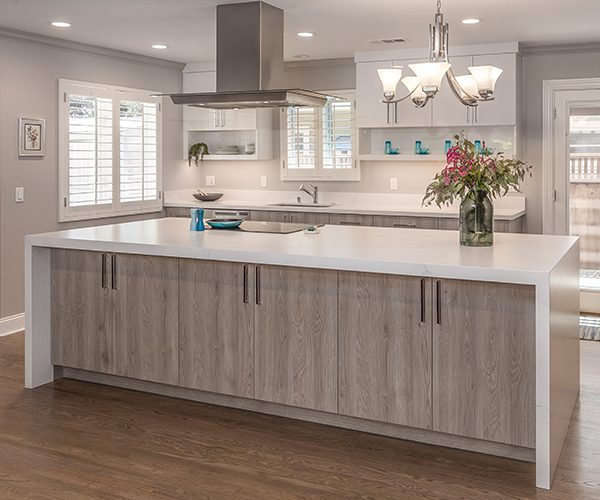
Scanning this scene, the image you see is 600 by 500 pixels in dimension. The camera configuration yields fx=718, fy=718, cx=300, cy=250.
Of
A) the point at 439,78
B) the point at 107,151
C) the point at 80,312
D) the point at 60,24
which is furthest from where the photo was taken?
the point at 107,151

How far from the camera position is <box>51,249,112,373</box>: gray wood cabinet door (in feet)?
13.6

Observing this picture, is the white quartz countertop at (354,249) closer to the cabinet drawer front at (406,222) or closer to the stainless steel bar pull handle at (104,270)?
the stainless steel bar pull handle at (104,270)

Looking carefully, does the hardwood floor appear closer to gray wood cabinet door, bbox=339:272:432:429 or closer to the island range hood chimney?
gray wood cabinet door, bbox=339:272:432:429

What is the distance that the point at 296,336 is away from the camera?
141 inches

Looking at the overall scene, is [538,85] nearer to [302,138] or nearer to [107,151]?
[302,138]

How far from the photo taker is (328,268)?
132 inches

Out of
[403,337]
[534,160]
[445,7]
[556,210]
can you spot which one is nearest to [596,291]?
[556,210]

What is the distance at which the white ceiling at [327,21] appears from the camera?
474cm

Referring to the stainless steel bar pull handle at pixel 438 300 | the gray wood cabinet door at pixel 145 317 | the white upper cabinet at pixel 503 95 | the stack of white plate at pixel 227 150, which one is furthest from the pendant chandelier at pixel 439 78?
the stack of white plate at pixel 227 150

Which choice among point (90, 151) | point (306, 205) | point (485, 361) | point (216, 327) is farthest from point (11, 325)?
point (485, 361)

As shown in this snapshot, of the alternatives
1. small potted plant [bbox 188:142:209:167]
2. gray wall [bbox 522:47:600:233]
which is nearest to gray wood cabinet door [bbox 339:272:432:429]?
gray wall [bbox 522:47:600:233]

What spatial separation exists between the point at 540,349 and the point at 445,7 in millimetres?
2741

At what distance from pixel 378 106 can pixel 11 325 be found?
3.73 metres

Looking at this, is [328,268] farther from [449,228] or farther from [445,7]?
[449,228]
